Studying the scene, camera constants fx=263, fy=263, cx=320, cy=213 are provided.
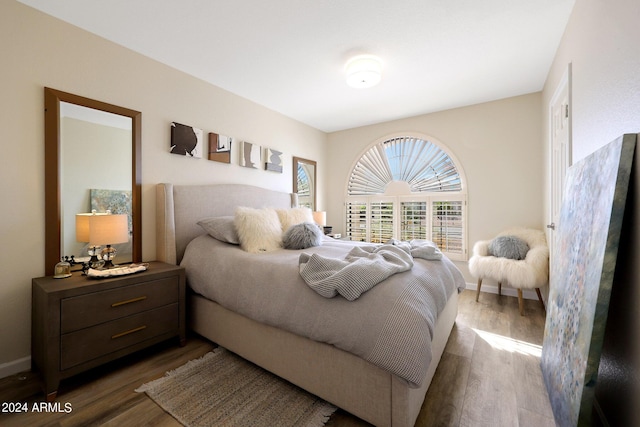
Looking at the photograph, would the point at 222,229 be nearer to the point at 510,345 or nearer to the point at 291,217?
the point at 291,217

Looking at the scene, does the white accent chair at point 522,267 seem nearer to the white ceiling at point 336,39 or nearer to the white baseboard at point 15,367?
the white ceiling at point 336,39

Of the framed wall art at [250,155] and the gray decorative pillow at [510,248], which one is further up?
the framed wall art at [250,155]

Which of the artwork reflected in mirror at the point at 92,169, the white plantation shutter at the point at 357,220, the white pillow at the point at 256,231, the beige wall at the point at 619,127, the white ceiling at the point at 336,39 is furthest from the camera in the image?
the white plantation shutter at the point at 357,220

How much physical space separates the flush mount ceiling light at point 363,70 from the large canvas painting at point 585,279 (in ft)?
5.72

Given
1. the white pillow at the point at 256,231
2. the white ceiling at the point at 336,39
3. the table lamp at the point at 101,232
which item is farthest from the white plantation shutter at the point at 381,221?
the table lamp at the point at 101,232

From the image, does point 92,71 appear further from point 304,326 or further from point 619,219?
point 619,219

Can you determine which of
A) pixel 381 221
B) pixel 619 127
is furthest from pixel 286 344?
pixel 381 221

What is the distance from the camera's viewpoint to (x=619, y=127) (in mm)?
1195

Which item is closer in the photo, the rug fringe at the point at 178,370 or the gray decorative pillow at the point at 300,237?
the rug fringe at the point at 178,370

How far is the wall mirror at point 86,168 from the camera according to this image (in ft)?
6.23

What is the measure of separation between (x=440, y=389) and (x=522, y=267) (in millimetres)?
1681

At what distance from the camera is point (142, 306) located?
1.90 m

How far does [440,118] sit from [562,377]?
3.32 meters

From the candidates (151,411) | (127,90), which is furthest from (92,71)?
(151,411)
